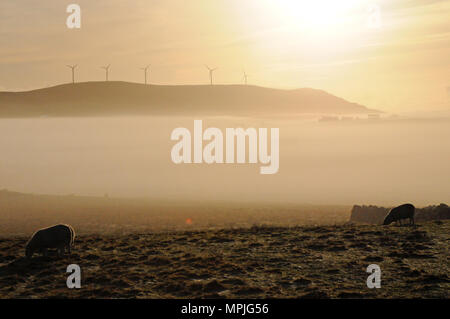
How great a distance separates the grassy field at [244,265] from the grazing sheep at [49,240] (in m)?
0.61

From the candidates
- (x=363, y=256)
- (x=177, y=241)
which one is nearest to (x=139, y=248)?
(x=177, y=241)

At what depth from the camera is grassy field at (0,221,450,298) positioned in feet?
68.5

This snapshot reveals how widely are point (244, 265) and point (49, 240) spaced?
11.2 metres

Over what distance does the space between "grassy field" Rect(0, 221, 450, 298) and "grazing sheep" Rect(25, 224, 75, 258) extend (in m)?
0.61

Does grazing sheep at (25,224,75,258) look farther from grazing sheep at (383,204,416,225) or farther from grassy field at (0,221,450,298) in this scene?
grazing sheep at (383,204,416,225)

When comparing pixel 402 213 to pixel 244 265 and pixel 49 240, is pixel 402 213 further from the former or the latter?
pixel 49 240

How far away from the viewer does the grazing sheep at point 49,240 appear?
2558 centimetres

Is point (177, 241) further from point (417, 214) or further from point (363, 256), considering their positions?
point (417, 214)

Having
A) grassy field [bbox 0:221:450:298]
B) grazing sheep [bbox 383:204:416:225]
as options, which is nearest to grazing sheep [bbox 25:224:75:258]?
grassy field [bbox 0:221:450:298]

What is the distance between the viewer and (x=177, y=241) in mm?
31781

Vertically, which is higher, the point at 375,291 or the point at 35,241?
the point at 35,241
